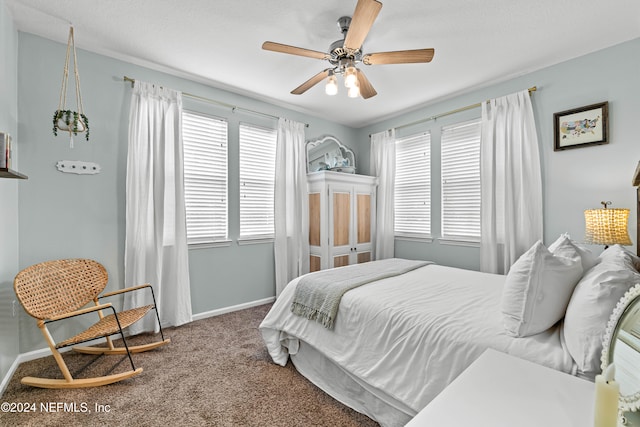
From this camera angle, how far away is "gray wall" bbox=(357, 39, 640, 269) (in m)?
2.52

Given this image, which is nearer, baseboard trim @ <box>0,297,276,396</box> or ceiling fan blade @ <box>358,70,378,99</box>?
baseboard trim @ <box>0,297,276,396</box>

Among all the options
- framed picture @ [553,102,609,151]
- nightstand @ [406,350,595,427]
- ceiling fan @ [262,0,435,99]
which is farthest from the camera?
framed picture @ [553,102,609,151]

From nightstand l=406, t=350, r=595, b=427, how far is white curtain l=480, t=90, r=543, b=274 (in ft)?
8.07

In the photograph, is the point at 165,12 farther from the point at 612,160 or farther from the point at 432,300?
the point at 612,160

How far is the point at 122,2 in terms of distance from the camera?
2.09 meters

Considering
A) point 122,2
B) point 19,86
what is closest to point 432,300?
point 122,2

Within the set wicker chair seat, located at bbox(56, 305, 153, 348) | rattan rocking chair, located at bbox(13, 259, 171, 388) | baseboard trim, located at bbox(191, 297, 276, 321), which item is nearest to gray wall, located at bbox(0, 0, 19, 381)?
rattan rocking chair, located at bbox(13, 259, 171, 388)

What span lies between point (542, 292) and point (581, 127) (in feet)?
7.80

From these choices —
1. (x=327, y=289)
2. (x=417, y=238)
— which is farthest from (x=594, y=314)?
(x=417, y=238)

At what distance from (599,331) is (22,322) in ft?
12.3

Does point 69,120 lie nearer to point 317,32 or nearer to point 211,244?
point 211,244

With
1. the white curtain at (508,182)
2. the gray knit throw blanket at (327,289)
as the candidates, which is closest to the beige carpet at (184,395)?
the gray knit throw blanket at (327,289)

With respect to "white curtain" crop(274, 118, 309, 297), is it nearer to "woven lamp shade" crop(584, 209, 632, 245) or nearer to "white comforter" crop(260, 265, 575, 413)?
"white comforter" crop(260, 265, 575, 413)

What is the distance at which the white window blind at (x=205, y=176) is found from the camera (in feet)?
10.7
